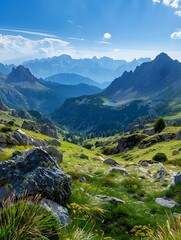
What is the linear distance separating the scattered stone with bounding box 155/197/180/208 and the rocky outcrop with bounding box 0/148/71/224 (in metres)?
7.60

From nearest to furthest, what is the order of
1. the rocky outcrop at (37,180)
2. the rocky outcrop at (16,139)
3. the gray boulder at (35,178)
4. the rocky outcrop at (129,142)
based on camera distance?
the rocky outcrop at (37,180)
the gray boulder at (35,178)
the rocky outcrop at (16,139)
the rocky outcrop at (129,142)

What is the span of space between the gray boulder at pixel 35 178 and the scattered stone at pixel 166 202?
769 cm

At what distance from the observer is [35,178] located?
37.5ft

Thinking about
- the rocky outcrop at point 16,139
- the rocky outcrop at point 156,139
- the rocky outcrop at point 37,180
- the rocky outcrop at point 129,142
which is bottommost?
the rocky outcrop at point 129,142

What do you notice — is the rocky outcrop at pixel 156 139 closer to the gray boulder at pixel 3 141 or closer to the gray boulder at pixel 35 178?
the gray boulder at pixel 3 141

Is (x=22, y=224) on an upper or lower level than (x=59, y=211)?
upper

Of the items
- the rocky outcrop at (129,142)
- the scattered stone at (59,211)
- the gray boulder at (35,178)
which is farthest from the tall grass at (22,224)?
the rocky outcrop at (129,142)

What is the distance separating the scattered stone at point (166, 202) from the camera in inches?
690

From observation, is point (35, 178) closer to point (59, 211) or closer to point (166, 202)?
point (59, 211)

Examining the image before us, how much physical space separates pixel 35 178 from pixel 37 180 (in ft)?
0.56

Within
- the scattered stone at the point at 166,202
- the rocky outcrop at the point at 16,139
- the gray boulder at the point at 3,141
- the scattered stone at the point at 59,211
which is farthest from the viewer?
the rocky outcrop at the point at 16,139

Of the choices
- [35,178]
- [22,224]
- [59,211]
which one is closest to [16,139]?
[35,178]

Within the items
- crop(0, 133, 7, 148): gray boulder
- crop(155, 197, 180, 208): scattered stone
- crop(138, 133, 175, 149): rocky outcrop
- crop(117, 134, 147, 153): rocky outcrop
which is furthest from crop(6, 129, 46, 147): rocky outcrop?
crop(117, 134, 147, 153): rocky outcrop

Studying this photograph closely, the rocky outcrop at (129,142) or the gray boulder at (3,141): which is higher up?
the gray boulder at (3,141)
